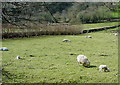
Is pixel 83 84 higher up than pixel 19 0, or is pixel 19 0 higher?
pixel 19 0

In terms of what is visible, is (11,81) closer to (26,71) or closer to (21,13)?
(26,71)

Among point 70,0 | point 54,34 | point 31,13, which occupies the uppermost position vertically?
point 70,0

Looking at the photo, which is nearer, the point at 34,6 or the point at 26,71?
the point at 34,6

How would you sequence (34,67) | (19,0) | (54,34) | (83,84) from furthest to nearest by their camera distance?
(54,34) < (34,67) < (83,84) < (19,0)

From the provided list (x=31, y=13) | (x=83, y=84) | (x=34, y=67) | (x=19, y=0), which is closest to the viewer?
(x=31, y=13)

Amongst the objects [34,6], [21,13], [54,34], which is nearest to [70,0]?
[34,6]

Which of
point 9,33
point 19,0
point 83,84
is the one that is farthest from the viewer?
point 9,33

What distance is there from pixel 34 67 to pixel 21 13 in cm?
426

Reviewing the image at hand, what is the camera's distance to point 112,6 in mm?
3852

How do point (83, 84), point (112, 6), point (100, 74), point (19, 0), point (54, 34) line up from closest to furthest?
point (19, 0) < point (112, 6) < point (83, 84) < point (100, 74) < point (54, 34)

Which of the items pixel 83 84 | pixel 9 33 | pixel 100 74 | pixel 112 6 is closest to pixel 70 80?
pixel 83 84

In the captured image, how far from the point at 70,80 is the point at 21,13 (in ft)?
9.86

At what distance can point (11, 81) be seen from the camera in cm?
521

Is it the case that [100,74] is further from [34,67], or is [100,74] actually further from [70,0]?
[70,0]
